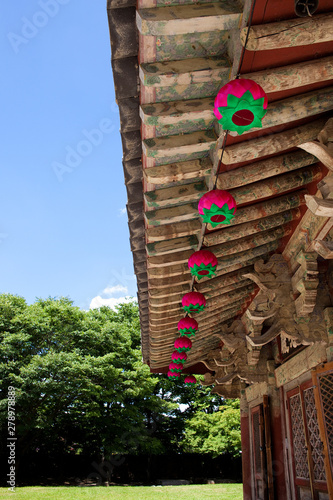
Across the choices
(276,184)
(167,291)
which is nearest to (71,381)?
(167,291)

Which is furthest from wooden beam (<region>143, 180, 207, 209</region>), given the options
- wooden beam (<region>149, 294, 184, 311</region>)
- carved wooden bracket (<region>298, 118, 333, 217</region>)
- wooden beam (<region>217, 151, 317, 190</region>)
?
wooden beam (<region>149, 294, 184, 311</region>)

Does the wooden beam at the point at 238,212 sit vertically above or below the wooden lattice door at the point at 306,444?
above

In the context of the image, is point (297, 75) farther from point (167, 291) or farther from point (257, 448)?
point (257, 448)

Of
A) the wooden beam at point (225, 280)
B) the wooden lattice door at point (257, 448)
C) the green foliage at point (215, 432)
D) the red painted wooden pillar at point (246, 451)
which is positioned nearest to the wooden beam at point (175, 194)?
the wooden beam at point (225, 280)

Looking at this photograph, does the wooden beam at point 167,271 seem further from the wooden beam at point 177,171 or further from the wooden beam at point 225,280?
the wooden beam at point 177,171

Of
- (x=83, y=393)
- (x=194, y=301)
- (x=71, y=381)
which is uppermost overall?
(x=194, y=301)

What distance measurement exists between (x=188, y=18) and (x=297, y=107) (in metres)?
0.91

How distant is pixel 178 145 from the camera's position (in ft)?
8.39

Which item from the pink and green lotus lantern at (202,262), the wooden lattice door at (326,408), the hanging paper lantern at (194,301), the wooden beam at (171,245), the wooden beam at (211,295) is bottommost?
the wooden lattice door at (326,408)

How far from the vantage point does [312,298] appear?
3781 mm

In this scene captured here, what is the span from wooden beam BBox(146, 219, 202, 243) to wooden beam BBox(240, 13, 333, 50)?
6.35ft

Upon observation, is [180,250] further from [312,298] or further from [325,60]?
[325,60]

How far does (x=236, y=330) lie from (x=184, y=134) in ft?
14.8

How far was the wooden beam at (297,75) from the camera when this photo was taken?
2.08 metres
